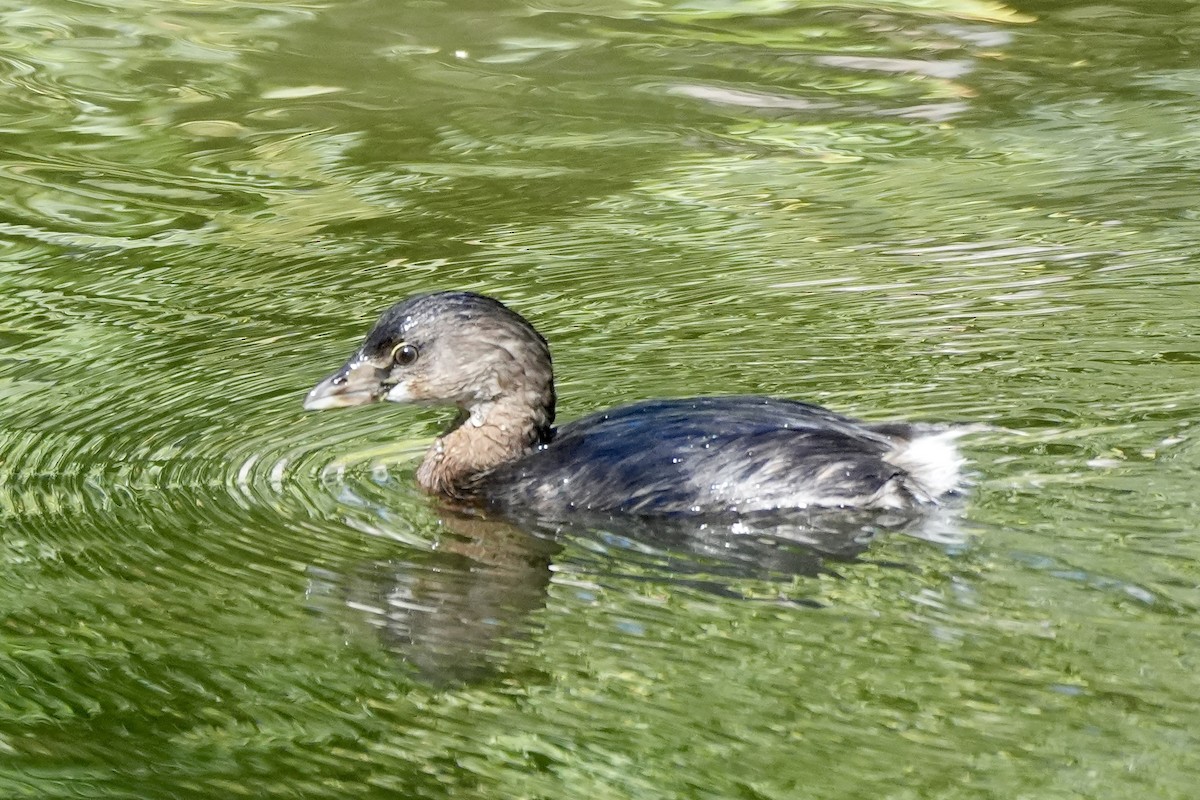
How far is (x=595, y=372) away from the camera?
667cm

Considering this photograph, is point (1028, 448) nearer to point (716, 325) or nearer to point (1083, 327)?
point (1083, 327)

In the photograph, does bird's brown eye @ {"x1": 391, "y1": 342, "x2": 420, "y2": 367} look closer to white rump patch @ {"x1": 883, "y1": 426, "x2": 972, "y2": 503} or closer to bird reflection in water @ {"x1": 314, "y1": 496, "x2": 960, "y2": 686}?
bird reflection in water @ {"x1": 314, "y1": 496, "x2": 960, "y2": 686}

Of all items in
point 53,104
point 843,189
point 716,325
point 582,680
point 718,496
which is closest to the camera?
point 582,680

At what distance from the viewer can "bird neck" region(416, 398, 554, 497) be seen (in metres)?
6.00

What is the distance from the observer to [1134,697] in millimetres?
3912

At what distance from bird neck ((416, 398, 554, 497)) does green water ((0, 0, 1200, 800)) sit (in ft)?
0.77

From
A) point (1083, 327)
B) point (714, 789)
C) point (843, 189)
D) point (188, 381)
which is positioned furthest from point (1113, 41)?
point (714, 789)

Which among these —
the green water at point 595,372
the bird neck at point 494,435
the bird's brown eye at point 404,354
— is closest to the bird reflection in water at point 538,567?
the green water at point 595,372

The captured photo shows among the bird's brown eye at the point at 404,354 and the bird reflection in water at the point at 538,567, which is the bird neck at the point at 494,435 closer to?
the bird's brown eye at the point at 404,354

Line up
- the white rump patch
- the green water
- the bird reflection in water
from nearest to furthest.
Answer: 1. the green water
2. the bird reflection in water
3. the white rump patch

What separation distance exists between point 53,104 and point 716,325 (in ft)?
14.7

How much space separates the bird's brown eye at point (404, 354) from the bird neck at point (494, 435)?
26 centimetres

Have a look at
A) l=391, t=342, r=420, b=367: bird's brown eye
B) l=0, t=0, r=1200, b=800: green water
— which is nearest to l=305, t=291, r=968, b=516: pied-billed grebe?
l=391, t=342, r=420, b=367: bird's brown eye

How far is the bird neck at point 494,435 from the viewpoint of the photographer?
6.00m
